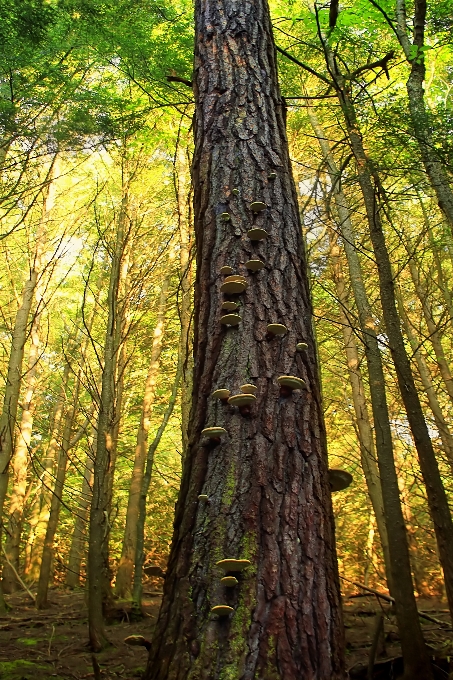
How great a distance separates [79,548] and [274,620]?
1378cm

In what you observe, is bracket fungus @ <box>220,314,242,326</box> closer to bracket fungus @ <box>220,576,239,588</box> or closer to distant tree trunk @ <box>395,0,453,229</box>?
bracket fungus @ <box>220,576,239,588</box>

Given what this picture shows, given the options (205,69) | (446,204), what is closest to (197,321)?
(205,69)

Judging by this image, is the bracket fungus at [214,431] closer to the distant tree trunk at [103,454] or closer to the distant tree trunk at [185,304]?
the distant tree trunk at [185,304]

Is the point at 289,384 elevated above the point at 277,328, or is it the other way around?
the point at 277,328

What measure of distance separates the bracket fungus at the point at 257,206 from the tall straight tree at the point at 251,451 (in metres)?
0.03

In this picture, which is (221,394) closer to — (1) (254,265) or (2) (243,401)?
(2) (243,401)

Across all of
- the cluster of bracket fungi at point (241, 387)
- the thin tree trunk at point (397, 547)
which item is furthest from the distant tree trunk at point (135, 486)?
the cluster of bracket fungi at point (241, 387)

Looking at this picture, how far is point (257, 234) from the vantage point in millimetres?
2205

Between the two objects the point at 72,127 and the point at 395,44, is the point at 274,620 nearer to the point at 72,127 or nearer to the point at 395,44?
the point at 72,127

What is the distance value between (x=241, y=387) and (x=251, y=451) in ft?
0.80

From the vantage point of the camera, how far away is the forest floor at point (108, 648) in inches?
160

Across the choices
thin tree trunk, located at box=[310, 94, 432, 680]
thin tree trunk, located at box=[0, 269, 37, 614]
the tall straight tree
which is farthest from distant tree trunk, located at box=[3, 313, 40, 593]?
the tall straight tree

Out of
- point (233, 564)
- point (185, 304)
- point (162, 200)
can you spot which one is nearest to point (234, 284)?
point (233, 564)

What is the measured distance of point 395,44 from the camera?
352 inches
